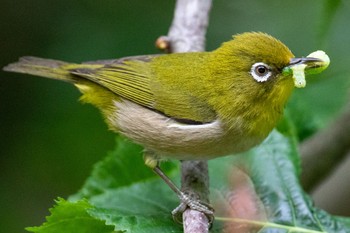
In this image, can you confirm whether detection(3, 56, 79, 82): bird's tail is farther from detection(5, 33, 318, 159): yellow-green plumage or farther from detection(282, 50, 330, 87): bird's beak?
detection(282, 50, 330, 87): bird's beak

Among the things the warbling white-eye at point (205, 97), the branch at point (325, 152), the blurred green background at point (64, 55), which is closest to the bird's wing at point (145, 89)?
the warbling white-eye at point (205, 97)

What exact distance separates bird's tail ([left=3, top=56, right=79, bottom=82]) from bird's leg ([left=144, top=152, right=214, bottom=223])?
98cm

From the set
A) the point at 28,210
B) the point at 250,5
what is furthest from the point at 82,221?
the point at 250,5

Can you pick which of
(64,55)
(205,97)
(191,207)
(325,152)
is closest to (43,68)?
(64,55)

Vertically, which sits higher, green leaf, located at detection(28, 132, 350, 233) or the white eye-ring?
the white eye-ring

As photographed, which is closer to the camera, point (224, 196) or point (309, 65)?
point (309, 65)

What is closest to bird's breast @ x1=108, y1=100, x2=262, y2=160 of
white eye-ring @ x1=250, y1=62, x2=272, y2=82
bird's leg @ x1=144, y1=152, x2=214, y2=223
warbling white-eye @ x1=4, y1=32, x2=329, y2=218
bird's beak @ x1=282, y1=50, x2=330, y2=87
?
warbling white-eye @ x1=4, y1=32, x2=329, y2=218

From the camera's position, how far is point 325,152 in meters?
5.48

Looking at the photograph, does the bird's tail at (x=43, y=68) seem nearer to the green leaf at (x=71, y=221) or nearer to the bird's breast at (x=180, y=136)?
the bird's breast at (x=180, y=136)

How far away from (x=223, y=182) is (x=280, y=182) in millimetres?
379

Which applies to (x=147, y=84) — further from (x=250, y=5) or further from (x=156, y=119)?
(x=250, y=5)

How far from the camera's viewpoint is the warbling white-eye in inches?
179

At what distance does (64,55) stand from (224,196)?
9.20 feet

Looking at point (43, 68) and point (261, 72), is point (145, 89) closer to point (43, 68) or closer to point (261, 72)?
point (261, 72)
